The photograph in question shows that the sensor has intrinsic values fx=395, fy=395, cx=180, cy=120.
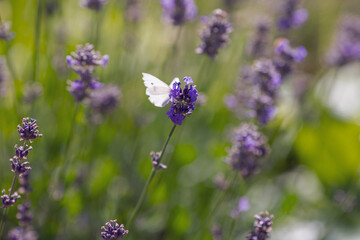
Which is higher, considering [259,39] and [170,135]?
[259,39]

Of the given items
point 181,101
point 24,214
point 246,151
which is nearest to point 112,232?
point 181,101

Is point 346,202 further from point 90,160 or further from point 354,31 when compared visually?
point 90,160

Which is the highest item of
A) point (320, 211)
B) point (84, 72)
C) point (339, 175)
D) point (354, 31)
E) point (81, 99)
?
point (354, 31)

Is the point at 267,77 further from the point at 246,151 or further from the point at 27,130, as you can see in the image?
the point at 27,130

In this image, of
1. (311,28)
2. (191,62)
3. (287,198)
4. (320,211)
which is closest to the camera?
(287,198)

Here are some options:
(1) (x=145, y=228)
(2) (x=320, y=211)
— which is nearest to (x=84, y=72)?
(1) (x=145, y=228)

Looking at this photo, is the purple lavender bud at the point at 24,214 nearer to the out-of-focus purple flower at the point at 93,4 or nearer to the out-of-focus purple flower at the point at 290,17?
the out-of-focus purple flower at the point at 93,4
